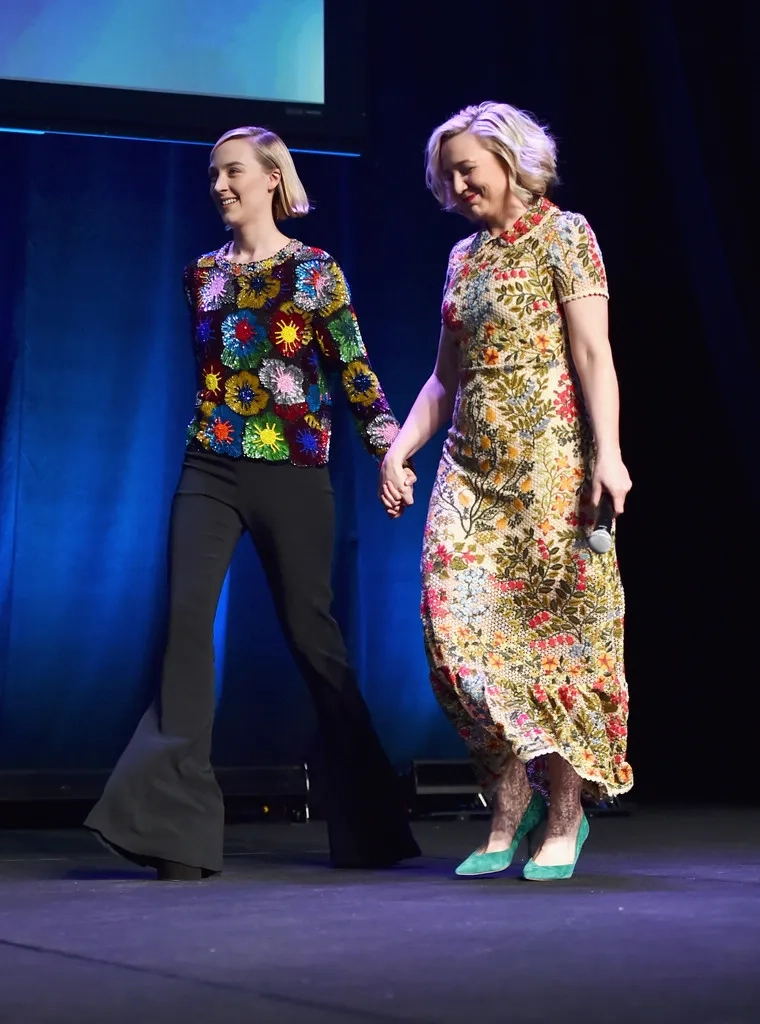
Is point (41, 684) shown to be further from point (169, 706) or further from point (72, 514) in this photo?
point (169, 706)

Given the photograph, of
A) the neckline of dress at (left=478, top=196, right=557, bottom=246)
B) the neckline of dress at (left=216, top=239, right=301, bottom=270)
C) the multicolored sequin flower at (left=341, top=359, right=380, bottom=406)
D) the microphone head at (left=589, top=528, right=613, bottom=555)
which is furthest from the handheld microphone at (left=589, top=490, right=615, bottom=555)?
the neckline of dress at (left=216, top=239, right=301, bottom=270)

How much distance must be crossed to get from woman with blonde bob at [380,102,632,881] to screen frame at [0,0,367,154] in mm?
1673

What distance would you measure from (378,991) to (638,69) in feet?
13.6

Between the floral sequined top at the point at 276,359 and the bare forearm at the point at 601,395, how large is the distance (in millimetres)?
508

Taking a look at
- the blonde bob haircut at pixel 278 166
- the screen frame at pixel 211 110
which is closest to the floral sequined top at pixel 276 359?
the blonde bob haircut at pixel 278 166

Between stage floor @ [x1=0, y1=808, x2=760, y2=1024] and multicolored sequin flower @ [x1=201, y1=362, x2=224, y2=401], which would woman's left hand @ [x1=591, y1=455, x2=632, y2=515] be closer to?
stage floor @ [x1=0, y1=808, x2=760, y2=1024]

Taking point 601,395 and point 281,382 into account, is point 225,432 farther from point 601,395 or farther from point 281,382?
point 601,395

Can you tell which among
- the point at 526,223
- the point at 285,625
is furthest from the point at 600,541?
the point at 285,625

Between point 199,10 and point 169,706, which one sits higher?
point 199,10

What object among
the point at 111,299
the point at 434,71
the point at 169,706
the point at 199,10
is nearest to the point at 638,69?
the point at 434,71

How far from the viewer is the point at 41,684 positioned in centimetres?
450

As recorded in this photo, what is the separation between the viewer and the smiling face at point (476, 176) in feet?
9.09

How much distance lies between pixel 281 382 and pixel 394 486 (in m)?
0.34

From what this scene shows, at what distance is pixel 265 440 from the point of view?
2.97 m
